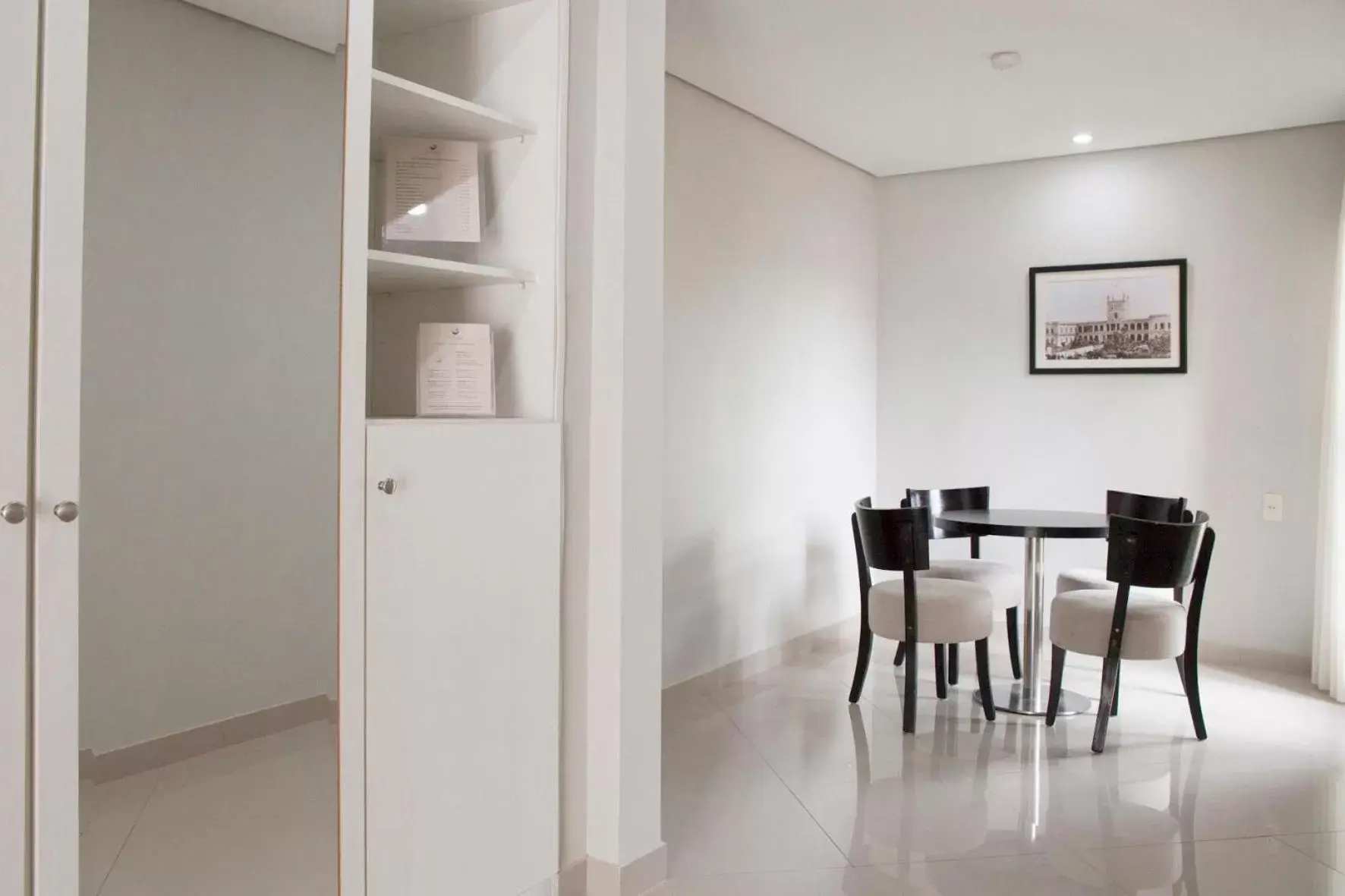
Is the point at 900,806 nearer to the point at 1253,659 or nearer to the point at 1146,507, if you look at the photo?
the point at 1146,507

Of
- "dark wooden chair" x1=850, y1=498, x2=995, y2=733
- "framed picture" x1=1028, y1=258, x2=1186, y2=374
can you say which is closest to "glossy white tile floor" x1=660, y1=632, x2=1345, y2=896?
"dark wooden chair" x1=850, y1=498, x2=995, y2=733

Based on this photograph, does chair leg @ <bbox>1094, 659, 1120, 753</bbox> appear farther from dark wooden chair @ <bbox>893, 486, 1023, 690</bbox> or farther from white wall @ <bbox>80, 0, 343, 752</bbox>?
white wall @ <bbox>80, 0, 343, 752</bbox>

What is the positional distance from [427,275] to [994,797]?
238cm

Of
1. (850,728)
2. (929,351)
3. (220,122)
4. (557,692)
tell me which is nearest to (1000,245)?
(929,351)

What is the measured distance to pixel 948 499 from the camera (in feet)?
15.6

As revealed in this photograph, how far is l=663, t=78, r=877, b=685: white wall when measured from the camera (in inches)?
165

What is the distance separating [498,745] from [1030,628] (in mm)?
2683

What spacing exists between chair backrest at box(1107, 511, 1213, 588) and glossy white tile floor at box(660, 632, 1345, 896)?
642 mm

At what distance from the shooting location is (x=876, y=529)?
3939 millimetres

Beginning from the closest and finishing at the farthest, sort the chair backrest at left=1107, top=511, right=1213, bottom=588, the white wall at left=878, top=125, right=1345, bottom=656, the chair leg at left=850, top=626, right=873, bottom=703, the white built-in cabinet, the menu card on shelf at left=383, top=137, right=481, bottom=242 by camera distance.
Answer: the white built-in cabinet < the menu card on shelf at left=383, top=137, right=481, bottom=242 < the chair backrest at left=1107, top=511, right=1213, bottom=588 < the chair leg at left=850, top=626, right=873, bottom=703 < the white wall at left=878, top=125, right=1345, bottom=656

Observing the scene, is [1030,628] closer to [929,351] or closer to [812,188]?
[929,351]

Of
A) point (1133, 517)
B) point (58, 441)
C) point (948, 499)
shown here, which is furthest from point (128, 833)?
point (1133, 517)

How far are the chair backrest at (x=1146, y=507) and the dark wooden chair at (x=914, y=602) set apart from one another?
2.50 feet

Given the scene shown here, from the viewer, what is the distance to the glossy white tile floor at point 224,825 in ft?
5.21
